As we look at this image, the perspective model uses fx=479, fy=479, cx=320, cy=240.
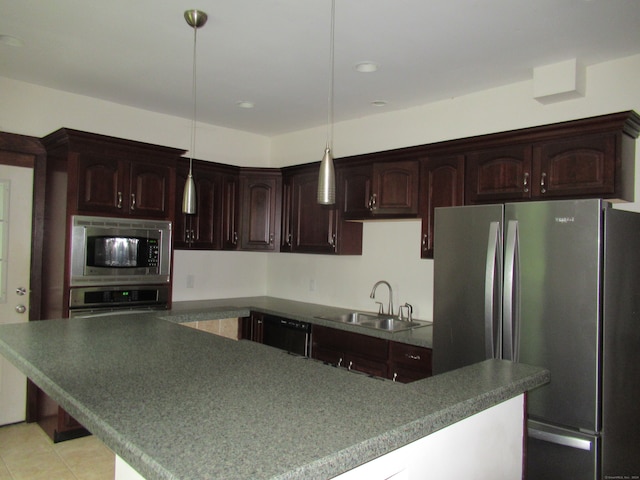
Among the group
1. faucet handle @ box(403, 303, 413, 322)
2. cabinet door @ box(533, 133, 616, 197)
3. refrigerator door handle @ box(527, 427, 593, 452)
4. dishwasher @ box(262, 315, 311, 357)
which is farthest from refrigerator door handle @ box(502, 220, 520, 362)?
dishwasher @ box(262, 315, 311, 357)

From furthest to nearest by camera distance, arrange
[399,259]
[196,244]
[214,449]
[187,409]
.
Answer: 1. [196,244]
2. [399,259]
3. [187,409]
4. [214,449]

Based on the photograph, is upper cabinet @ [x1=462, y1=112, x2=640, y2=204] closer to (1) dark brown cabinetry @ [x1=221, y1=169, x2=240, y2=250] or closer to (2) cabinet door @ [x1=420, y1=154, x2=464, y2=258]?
(2) cabinet door @ [x1=420, y1=154, x2=464, y2=258]

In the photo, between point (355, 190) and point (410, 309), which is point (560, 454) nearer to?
point (410, 309)

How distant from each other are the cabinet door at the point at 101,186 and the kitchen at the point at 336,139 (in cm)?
61

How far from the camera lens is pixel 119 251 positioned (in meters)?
3.67

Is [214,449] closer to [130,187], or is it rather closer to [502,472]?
[502,472]

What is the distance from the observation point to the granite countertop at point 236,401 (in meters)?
1.02

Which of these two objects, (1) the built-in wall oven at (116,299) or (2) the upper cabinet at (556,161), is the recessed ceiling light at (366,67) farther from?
(1) the built-in wall oven at (116,299)

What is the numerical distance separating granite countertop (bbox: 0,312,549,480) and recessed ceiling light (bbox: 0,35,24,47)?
1.81 m

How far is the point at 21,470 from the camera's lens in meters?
3.10

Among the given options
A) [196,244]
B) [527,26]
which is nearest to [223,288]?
[196,244]

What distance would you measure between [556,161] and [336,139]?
7.34 feet

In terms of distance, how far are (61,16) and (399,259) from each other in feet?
9.47

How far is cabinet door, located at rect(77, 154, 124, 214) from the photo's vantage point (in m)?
3.50
